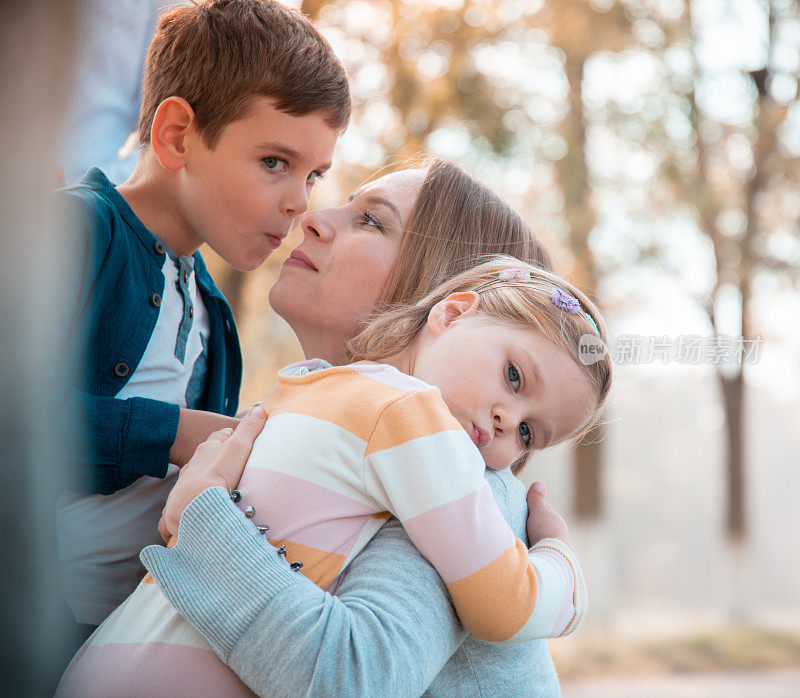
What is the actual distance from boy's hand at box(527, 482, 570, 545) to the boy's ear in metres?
1.05

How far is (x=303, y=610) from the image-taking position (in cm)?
108

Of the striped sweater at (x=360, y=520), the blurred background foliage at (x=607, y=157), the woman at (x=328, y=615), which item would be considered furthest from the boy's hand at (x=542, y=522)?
the blurred background foliage at (x=607, y=157)

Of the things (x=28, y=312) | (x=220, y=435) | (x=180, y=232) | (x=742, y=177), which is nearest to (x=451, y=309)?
(x=220, y=435)

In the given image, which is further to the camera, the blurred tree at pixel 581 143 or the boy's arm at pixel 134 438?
the blurred tree at pixel 581 143

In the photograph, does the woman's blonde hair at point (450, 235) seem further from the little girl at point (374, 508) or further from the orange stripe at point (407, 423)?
the orange stripe at point (407, 423)

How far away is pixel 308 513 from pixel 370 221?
0.86m

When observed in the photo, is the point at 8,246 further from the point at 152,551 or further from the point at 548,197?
the point at 548,197

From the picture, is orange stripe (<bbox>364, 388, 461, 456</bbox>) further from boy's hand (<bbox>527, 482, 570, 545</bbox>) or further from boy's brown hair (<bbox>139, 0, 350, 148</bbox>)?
boy's brown hair (<bbox>139, 0, 350, 148</bbox>)

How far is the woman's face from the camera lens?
1812 millimetres

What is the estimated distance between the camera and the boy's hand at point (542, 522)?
4.97 ft

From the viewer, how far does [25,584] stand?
1.81ft

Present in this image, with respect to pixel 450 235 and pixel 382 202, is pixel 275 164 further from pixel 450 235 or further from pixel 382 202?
pixel 450 235

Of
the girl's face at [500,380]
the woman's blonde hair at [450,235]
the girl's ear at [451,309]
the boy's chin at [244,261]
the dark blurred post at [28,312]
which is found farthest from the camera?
the boy's chin at [244,261]

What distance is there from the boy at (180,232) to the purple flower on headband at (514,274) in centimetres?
55
